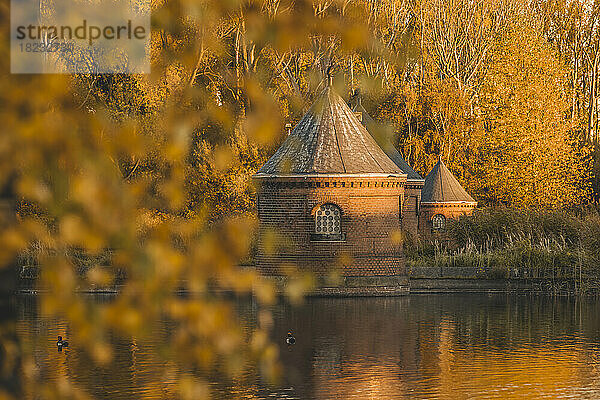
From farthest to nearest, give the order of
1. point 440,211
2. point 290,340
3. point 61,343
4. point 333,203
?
point 440,211 < point 333,203 < point 290,340 < point 61,343

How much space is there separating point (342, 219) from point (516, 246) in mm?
7351

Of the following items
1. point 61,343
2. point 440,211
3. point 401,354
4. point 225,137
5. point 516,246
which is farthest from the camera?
point 440,211

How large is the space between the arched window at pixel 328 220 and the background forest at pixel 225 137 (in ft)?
6.91

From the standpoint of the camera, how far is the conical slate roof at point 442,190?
50062 mm

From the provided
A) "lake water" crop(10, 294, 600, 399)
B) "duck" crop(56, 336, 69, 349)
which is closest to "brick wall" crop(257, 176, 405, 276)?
"lake water" crop(10, 294, 600, 399)

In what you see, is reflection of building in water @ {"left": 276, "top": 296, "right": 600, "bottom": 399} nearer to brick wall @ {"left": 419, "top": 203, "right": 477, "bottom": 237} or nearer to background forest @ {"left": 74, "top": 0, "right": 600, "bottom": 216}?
background forest @ {"left": 74, "top": 0, "right": 600, "bottom": 216}

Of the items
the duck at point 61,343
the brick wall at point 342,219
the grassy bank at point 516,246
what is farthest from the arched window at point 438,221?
the duck at point 61,343

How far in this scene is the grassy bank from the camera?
1407 inches

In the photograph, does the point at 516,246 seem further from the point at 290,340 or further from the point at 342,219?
the point at 290,340

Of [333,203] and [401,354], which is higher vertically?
[333,203]

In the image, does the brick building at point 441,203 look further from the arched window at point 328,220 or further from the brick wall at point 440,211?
the arched window at point 328,220

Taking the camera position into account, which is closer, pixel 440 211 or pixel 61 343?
pixel 61 343

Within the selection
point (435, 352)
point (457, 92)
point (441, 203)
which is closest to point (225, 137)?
point (435, 352)

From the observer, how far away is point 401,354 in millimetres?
21281
